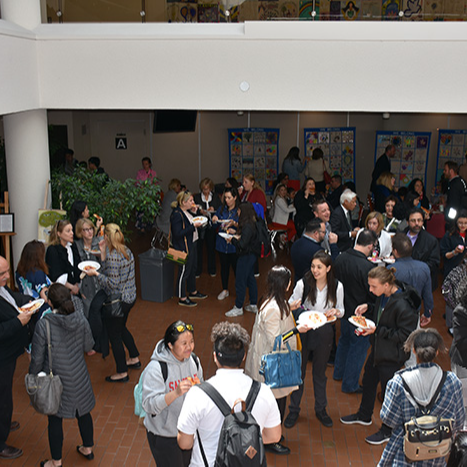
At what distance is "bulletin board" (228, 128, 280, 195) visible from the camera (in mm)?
15180

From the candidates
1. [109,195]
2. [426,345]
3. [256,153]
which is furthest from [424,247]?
[256,153]

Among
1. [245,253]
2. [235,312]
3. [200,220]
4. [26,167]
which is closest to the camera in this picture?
[245,253]

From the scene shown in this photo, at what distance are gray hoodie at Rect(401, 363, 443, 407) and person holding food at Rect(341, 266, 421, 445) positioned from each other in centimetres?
110

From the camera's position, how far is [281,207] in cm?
1130

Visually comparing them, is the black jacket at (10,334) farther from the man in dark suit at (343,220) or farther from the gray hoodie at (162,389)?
the man in dark suit at (343,220)

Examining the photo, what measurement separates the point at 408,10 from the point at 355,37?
30.2 inches

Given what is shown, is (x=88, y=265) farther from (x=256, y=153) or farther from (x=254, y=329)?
(x=256, y=153)

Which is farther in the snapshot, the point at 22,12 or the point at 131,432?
the point at 22,12

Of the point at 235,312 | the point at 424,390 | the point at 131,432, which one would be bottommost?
the point at 131,432

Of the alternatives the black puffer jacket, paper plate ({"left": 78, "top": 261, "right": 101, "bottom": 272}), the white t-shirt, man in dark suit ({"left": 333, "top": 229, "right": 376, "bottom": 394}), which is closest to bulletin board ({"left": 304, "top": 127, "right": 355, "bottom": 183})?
man in dark suit ({"left": 333, "top": 229, "right": 376, "bottom": 394})

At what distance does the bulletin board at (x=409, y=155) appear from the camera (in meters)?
14.5

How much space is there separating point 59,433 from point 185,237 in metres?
4.12

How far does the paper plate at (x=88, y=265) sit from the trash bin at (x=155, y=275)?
91.5 inches

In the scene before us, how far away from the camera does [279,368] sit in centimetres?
502
